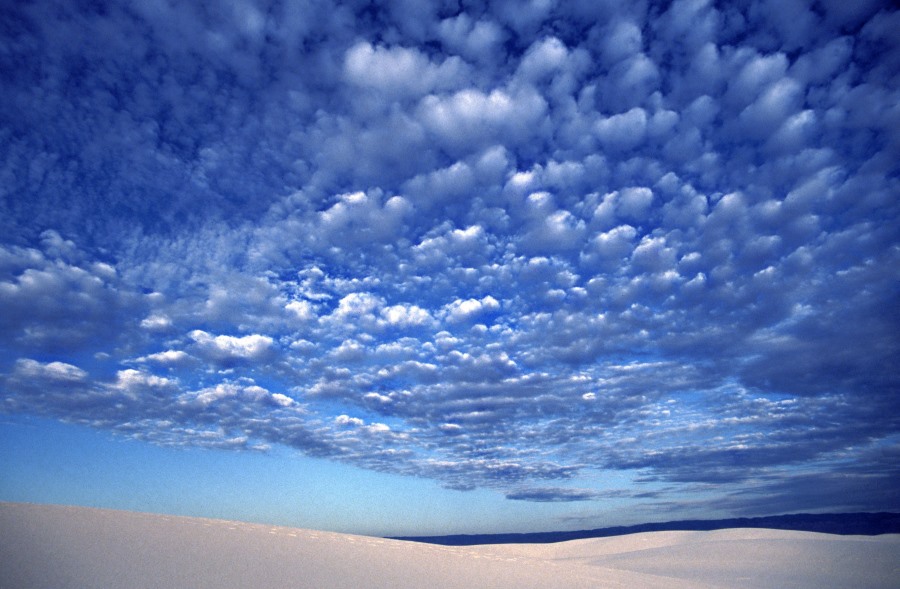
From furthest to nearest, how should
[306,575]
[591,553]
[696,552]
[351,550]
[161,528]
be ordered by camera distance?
[591,553]
[696,552]
[351,550]
[161,528]
[306,575]

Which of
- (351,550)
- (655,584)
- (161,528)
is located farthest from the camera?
(655,584)

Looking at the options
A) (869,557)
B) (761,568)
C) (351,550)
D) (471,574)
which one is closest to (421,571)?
(471,574)

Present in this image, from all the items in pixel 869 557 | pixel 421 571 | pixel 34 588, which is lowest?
pixel 869 557

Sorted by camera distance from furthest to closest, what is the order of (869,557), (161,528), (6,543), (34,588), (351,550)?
(869,557), (351,550), (161,528), (6,543), (34,588)

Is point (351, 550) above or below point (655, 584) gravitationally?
above

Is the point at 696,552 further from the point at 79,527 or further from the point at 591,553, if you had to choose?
the point at 79,527

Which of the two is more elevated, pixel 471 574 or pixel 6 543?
pixel 6 543

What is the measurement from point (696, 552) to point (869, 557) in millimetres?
7598

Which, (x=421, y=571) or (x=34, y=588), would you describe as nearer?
(x=34, y=588)

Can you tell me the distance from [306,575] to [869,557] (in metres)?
22.1

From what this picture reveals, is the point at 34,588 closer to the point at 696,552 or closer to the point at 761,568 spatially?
the point at 761,568

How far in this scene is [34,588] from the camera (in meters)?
5.88

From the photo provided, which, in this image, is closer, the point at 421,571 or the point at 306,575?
the point at 306,575

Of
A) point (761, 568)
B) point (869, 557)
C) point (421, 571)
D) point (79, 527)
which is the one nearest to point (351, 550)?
point (421, 571)
